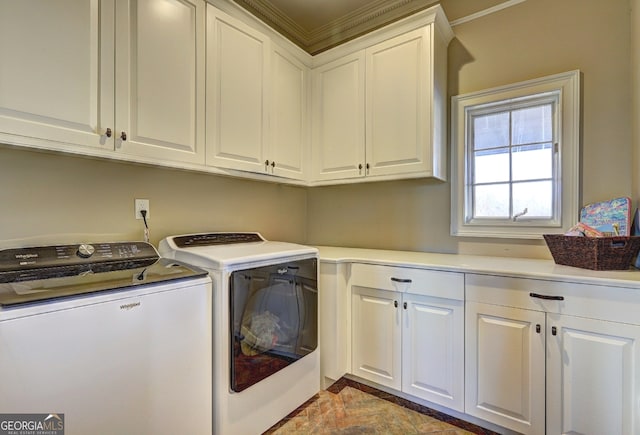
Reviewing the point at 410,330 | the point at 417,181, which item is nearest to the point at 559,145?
the point at 417,181

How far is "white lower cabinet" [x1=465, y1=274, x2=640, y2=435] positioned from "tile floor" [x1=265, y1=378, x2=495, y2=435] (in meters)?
0.22

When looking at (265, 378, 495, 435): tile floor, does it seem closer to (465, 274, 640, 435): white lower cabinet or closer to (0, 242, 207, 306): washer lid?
(465, 274, 640, 435): white lower cabinet

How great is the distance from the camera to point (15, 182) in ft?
4.60

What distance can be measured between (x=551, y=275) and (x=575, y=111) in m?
1.05

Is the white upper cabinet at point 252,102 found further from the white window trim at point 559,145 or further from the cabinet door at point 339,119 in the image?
the white window trim at point 559,145

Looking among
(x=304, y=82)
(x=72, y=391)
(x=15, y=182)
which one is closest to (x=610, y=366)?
(x=72, y=391)

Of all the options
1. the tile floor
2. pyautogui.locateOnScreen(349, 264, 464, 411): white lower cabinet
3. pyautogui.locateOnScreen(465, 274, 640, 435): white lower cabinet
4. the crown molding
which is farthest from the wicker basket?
the crown molding

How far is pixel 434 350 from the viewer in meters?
1.76

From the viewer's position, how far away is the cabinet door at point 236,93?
1813 millimetres

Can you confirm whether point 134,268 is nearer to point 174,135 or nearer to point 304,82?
point 174,135

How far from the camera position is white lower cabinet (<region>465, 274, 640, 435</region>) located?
1310 millimetres

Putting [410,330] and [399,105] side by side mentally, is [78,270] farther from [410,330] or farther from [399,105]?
[399,105]

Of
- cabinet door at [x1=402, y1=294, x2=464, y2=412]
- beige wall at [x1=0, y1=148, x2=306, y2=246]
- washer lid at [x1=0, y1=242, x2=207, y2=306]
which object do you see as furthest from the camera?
cabinet door at [x1=402, y1=294, x2=464, y2=412]

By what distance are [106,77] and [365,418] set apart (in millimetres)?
2176
